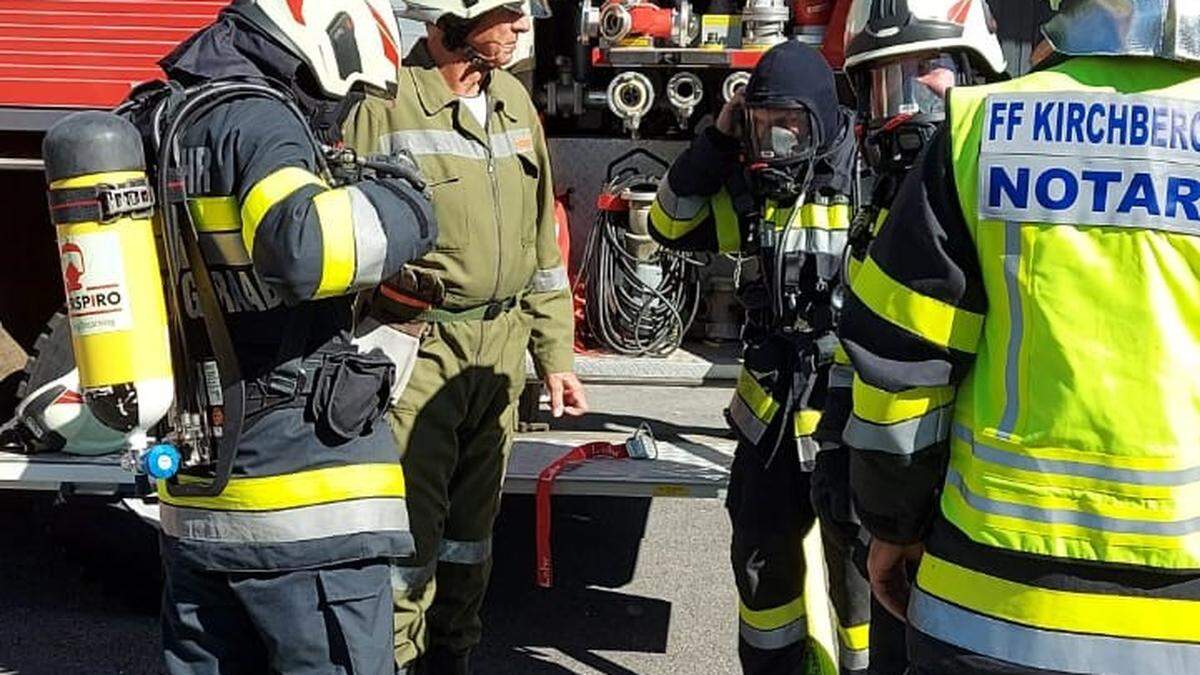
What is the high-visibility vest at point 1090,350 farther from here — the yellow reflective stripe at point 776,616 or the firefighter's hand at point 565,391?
the firefighter's hand at point 565,391

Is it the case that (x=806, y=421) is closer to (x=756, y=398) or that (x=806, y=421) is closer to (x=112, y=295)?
(x=756, y=398)

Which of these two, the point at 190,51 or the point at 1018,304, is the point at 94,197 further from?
the point at 1018,304

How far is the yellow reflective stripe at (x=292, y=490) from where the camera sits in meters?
2.28

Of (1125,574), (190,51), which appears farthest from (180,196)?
(1125,574)

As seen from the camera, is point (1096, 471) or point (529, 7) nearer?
point (1096, 471)

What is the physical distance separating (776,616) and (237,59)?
68.6 inches

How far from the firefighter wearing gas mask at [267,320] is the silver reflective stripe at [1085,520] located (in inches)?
40.8

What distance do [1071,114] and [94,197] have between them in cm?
144

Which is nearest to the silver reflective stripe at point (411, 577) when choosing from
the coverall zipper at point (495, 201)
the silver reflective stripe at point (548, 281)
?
the coverall zipper at point (495, 201)

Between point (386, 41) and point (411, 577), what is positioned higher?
point (386, 41)

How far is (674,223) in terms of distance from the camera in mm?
3238

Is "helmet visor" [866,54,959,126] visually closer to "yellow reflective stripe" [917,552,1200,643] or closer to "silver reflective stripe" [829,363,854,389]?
"silver reflective stripe" [829,363,854,389]

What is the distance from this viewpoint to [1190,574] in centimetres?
172

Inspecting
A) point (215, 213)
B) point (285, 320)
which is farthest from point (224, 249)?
point (285, 320)
